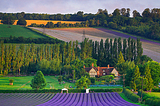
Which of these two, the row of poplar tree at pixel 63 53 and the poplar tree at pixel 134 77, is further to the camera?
the row of poplar tree at pixel 63 53

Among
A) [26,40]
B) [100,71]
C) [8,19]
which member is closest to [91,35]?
[26,40]

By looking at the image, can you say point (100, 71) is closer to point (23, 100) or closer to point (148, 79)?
point (148, 79)

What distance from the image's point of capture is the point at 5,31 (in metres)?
126

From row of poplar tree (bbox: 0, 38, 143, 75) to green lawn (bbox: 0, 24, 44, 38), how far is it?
2267 centimetres

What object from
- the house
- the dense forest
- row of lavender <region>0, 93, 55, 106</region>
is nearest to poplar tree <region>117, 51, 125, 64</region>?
the house

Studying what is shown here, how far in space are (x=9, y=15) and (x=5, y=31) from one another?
937 inches

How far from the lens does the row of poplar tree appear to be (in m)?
94.3

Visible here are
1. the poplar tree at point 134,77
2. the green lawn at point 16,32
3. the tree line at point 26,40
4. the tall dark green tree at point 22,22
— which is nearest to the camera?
the poplar tree at point 134,77

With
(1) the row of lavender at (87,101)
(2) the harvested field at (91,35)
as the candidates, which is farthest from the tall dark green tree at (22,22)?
(1) the row of lavender at (87,101)

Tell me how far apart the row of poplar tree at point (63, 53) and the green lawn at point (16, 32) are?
892 inches

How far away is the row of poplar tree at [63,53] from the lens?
9431 cm

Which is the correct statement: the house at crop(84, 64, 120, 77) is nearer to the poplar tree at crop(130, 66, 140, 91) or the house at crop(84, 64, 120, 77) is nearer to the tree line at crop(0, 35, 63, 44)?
the poplar tree at crop(130, 66, 140, 91)

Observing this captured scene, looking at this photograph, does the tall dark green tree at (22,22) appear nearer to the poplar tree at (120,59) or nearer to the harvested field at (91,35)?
the harvested field at (91,35)

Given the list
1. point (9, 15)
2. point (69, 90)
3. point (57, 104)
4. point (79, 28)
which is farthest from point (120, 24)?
point (57, 104)
